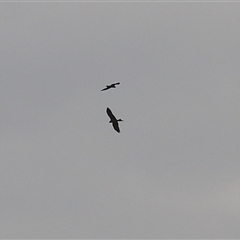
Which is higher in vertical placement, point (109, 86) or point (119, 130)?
point (109, 86)

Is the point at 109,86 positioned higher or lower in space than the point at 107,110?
higher

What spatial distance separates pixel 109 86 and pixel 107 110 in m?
2.66

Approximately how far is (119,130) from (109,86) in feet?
16.5

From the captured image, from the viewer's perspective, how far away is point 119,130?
101 feet

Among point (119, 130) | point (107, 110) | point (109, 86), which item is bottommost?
→ point (119, 130)

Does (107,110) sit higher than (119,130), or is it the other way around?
(107,110)

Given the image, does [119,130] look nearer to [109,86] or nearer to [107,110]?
[107,110]

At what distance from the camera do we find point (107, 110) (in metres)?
30.4

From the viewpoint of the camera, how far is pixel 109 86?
2972cm

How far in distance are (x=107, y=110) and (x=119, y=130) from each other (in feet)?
8.60

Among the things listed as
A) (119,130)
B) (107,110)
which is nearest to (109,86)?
(107,110)
